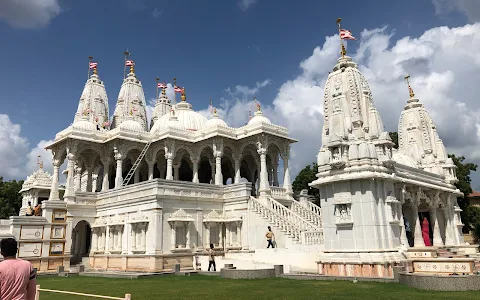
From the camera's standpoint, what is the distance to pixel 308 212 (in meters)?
34.3

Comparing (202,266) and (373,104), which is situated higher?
(373,104)

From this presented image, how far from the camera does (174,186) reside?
29859 millimetres

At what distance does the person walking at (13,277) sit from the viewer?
5805 mm

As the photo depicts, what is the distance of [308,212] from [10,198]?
49381mm

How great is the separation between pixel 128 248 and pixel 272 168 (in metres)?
18.2

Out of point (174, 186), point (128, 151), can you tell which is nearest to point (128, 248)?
point (174, 186)

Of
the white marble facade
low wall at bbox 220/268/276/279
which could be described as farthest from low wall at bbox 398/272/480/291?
low wall at bbox 220/268/276/279

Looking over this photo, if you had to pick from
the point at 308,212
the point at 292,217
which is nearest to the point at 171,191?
the point at 292,217

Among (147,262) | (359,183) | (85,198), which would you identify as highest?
(85,198)

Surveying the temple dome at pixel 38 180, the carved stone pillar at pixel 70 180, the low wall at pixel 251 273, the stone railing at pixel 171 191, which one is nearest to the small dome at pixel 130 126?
the carved stone pillar at pixel 70 180

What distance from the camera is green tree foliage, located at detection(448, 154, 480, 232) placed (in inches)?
1675

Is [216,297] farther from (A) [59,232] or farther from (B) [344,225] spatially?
(A) [59,232]

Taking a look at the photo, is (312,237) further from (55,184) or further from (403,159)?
(55,184)

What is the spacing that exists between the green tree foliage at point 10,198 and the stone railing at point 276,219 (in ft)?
149
